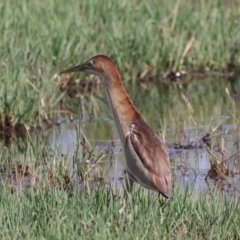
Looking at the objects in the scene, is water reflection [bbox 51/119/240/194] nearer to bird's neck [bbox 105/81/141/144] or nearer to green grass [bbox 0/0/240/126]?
bird's neck [bbox 105/81/141/144]

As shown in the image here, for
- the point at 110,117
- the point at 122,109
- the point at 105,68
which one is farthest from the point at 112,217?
the point at 110,117

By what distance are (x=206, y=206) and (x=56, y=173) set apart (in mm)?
1699

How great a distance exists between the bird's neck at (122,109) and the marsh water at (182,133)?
56 cm

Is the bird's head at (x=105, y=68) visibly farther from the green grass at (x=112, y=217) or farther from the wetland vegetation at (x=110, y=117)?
the green grass at (x=112, y=217)

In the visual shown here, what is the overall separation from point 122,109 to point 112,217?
4.28ft

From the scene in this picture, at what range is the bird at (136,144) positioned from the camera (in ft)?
21.9

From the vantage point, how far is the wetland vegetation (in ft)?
19.9

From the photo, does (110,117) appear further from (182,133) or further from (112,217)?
(112,217)

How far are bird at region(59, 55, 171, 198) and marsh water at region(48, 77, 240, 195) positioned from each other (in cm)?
54

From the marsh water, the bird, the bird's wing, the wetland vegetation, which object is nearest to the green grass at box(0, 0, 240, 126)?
the wetland vegetation

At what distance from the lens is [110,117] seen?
419 inches

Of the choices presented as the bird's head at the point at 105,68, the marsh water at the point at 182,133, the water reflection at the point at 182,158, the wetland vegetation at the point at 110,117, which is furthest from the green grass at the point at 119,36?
the bird's head at the point at 105,68

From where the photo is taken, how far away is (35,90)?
33.1 ft

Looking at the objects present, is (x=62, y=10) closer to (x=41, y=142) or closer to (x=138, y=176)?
(x=41, y=142)
